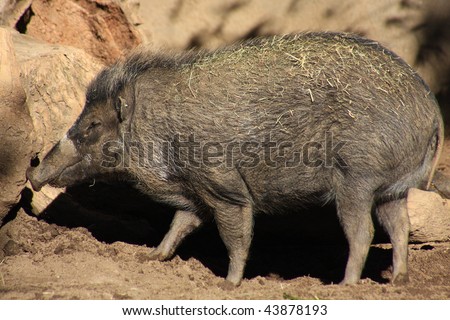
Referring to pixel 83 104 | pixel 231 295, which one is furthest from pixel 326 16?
pixel 231 295

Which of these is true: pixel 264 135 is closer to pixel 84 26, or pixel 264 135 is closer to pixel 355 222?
pixel 355 222

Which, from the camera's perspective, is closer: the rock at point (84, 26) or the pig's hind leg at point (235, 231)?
the pig's hind leg at point (235, 231)

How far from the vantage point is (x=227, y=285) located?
22.0 ft

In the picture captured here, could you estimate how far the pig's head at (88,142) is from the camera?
22.9 ft

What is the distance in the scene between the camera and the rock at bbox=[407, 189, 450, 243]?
7.79m

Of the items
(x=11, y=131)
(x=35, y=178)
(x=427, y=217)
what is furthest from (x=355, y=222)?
(x=11, y=131)

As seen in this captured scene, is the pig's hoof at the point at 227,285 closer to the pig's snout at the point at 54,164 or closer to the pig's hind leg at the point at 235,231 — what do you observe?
the pig's hind leg at the point at 235,231

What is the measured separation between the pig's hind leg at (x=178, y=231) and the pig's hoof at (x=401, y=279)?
1880 mm

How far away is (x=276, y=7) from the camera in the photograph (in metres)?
9.12

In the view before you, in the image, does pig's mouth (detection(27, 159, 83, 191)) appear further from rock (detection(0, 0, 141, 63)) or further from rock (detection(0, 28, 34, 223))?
rock (detection(0, 0, 141, 63))

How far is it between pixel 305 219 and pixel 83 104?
2563 millimetres

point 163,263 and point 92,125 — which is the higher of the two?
point 92,125

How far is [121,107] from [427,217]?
3.38 m

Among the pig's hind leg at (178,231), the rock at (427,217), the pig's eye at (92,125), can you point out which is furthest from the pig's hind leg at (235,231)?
the rock at (427,217)
